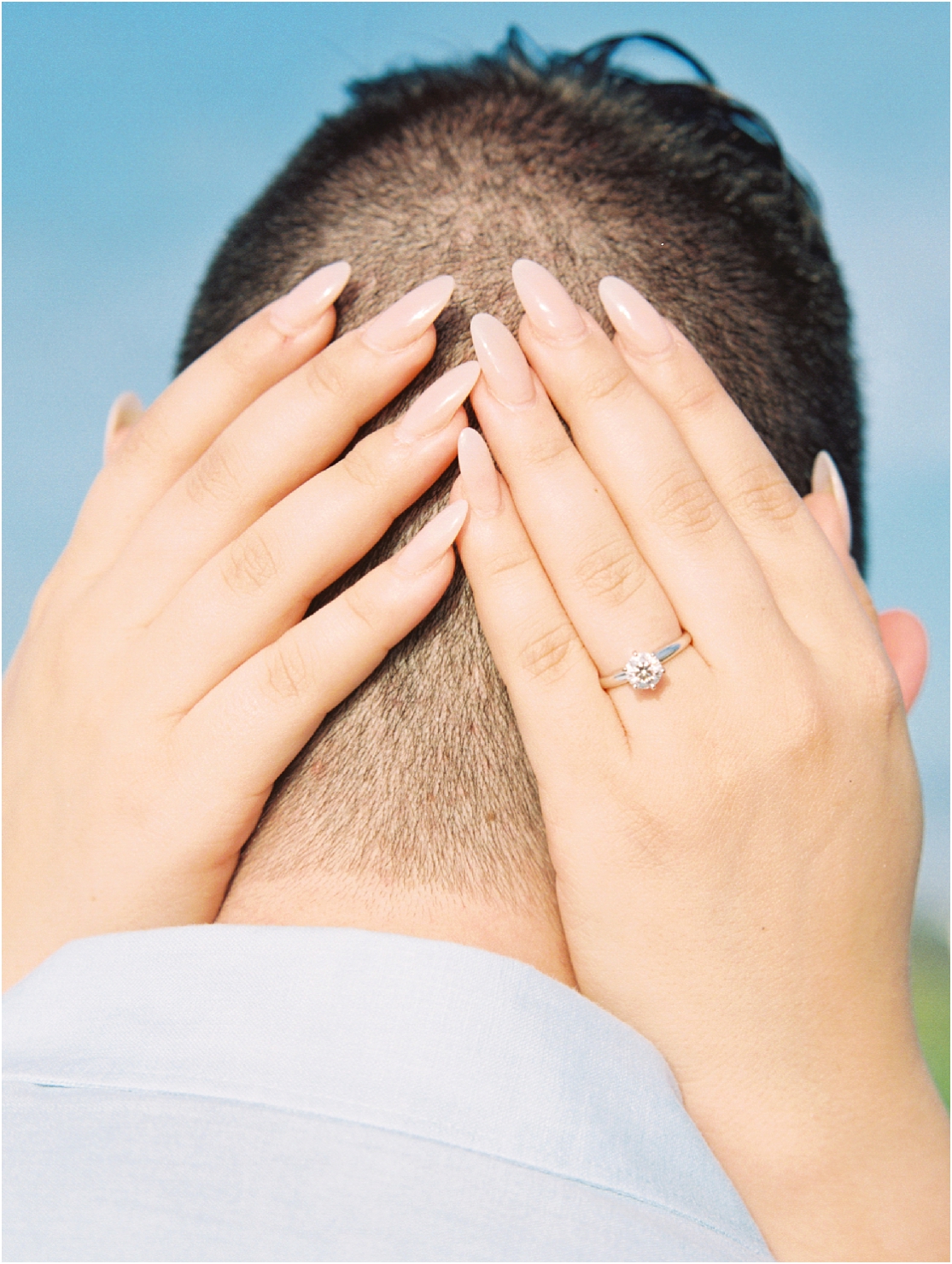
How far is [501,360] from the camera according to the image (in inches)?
48.8

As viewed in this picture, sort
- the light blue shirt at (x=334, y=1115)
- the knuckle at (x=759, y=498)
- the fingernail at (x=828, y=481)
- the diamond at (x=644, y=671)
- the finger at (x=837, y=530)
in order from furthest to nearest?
the fingernail at (x=828, y=481), the finger at (x=837, y=530), the knuckle at (x=759, y=498), the diamond at (x=644, y=671), the light blue shirt at (x=334, y=1115)

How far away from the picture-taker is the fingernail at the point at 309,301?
1.35 m

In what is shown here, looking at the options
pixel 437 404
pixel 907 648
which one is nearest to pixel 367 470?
pixel 437 404

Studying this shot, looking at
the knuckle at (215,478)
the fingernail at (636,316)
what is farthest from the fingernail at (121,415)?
the fingernail at (636,316)

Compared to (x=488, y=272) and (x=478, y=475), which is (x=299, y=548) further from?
(x=488, y=272)

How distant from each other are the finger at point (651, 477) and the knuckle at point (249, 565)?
0.41 metres

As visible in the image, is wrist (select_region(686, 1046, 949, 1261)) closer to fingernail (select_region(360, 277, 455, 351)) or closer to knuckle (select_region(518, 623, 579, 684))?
knuckle (select_region(518, 623, 579, 684))

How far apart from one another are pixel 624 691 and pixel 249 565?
19.3 inches

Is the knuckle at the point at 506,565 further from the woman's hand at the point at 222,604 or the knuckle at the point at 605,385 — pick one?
the knuckle at the point at 605,385

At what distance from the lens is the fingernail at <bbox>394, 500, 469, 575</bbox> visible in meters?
1.24

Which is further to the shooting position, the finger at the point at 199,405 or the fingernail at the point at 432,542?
the finger at the point at 199,405

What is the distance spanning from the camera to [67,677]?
145cm

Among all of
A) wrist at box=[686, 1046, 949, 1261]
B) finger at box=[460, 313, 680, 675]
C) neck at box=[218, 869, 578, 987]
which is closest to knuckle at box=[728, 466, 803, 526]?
finger at box=[460, 313, 680, 675]

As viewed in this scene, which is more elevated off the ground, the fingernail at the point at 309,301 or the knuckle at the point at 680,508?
the fingernail at the point at 309,301
